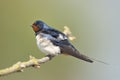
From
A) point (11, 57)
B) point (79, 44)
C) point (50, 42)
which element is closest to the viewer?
point (50, 42)

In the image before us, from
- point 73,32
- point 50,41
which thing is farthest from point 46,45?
point 73,32

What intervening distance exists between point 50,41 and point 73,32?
20.0 inches

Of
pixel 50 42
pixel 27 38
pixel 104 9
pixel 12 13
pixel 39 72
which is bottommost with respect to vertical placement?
pixel 50 42

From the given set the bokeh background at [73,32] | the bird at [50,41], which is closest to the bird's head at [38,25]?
the bird at [50,41]

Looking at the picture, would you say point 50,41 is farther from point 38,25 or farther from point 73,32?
point 73,32

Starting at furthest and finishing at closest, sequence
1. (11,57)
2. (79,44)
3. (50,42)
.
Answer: (79,44) → (11,57) → (50,42)

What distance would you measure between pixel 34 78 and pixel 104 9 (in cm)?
45

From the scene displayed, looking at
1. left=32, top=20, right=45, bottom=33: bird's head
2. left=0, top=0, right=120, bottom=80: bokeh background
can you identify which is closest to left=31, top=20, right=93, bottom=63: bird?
left=32, top=20, right=45, bottom=33: bird's head

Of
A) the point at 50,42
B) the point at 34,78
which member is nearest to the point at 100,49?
Answer: the point at 34,78

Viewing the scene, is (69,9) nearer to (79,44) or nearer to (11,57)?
(79,44)

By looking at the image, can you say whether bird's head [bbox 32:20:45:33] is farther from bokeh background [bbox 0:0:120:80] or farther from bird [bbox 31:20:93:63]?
bokeh background [bbox 0:0:120:80]

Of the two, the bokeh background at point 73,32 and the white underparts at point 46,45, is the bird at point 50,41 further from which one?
the bokeh background at point 73,32

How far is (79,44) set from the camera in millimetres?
1222

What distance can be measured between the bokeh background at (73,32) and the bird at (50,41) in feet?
1.22
